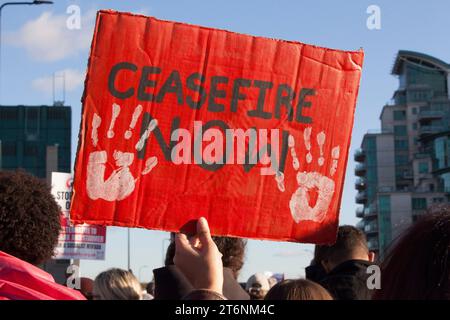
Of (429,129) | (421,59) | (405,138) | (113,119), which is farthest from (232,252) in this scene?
(421,59)

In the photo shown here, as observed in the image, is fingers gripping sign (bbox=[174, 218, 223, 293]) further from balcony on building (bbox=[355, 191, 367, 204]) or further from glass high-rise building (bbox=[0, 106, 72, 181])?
glass high-rise building (bbox=[0, 106, 72, 181])

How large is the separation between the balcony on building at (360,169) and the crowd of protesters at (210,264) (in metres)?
110

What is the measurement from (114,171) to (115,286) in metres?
2.44

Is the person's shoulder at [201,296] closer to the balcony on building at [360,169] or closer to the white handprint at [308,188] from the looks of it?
the white handprint at [308,188]

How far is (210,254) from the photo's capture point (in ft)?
10.4

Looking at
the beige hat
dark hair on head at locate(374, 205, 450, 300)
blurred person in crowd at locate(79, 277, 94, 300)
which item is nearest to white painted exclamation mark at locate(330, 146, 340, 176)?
dark hair on head at locate(374, 205, 450, 300)

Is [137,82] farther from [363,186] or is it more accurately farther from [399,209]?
[363,186]

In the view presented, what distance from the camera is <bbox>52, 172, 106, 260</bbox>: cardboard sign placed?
13.6 meters

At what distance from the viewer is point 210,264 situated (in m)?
3.08

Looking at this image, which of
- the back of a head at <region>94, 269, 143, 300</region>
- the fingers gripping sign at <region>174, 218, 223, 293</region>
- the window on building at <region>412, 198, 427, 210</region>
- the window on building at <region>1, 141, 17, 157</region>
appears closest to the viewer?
the fingers gripping sign at <region>174, 218, 223, 293</region>

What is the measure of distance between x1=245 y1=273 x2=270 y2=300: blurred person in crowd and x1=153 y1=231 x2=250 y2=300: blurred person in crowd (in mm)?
2229

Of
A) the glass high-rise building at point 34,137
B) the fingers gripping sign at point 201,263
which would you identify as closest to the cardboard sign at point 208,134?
the fingers gripping sign at point 201,263

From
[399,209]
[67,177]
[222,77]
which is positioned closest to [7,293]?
[222,77]

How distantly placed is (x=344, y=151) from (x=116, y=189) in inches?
46.3
